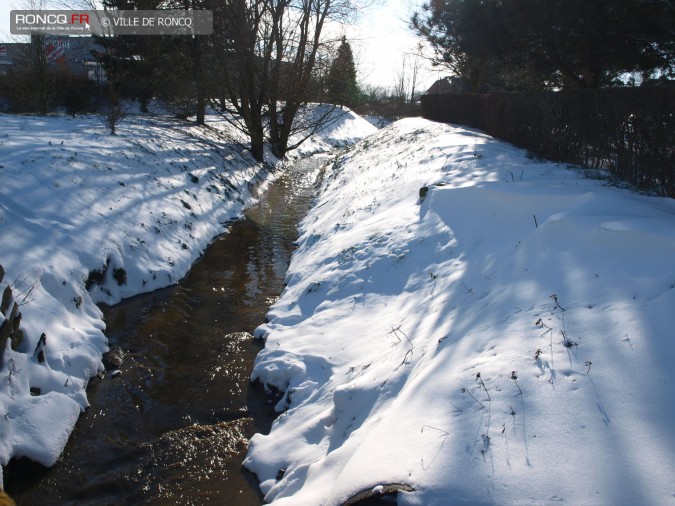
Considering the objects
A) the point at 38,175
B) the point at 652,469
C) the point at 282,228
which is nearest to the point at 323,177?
the point at 282,228

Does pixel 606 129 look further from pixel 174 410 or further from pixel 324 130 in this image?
pixel 324 130

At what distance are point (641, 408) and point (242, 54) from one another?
57.8 ft

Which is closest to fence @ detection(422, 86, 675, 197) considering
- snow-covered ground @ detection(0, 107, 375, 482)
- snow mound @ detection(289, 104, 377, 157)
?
snow-covered ground @ detection(0, 107, 375, 482)

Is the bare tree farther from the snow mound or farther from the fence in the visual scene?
the fence

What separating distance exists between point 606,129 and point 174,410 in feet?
25.2

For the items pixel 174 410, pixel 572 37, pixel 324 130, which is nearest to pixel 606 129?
pixel 572 37

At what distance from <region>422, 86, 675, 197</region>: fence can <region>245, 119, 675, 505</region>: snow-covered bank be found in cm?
68

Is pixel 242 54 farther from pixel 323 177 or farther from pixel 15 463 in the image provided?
pixel 15 463

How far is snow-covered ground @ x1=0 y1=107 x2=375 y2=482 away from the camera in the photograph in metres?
4.62

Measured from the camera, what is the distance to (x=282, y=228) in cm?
1223

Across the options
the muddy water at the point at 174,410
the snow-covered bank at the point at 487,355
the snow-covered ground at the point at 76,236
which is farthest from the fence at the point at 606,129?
the snow-covered ground at the point at 76,236

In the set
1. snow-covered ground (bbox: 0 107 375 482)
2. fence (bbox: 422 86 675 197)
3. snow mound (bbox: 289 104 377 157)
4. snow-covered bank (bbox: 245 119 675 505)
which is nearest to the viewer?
snow-covered bank (bbox: 245 119 675 505)

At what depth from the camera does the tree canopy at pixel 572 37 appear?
10.5m

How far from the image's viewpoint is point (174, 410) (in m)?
5.11
